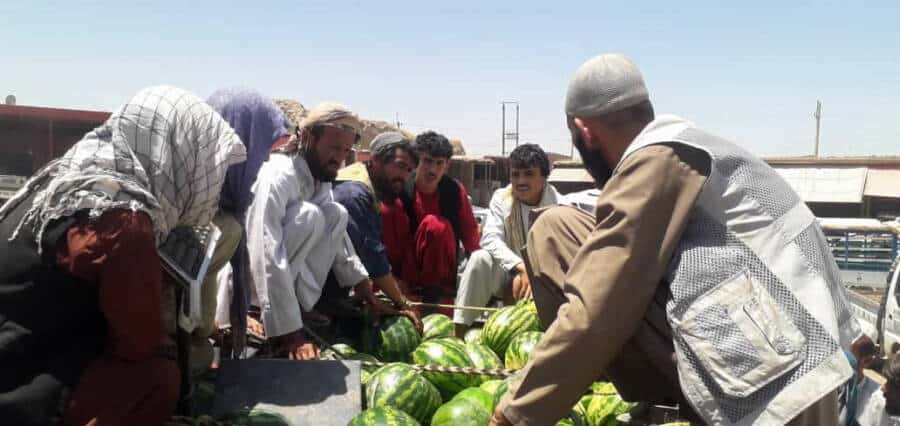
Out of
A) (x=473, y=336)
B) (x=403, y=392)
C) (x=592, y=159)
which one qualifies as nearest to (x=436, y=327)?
(x=473, y=336)

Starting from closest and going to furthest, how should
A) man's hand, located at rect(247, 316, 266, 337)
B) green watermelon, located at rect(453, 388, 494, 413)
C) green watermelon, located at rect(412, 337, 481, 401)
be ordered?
green watermelon, located at rect(453, 388, 494, 413)
green watermelon, located at rect(412, 337, 481, 401)
man's hand, located at rect(247, 316, 266, 337)

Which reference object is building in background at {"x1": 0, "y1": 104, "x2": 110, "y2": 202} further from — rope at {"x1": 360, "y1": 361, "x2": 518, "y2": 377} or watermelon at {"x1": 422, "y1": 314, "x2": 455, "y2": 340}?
rope at {"x1": 360, "y1": 361, "x2": 518, "y2": 377}

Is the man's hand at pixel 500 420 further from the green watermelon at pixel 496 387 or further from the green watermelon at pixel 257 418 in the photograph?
the green watermelon at pixel 257 418

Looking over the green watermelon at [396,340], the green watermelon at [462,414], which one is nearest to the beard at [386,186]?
the green watermelon at [396,340]

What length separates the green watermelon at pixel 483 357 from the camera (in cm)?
398

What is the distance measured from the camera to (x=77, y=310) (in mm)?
2170

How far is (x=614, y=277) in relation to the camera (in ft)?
6.76

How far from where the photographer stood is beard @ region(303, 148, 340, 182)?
4188 mm

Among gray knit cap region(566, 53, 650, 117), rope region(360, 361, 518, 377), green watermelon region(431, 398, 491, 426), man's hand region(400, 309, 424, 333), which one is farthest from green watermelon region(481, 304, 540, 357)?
gray knit cap region(566, 53, 650, 117)

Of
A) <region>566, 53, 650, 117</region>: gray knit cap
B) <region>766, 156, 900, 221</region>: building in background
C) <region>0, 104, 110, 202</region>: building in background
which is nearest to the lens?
<region>566, 53, 650, 117</region>: gray knit cap

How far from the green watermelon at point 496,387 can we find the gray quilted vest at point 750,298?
1360 mm

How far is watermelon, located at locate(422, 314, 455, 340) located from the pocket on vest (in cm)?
287

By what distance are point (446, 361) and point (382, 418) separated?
1.00 metres

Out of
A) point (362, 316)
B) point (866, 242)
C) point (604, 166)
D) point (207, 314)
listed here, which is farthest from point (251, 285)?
point (866, 242)
